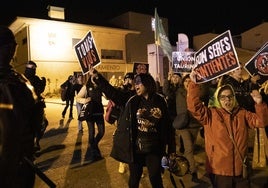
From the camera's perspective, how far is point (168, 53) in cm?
1292

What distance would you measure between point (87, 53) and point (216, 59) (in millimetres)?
2173

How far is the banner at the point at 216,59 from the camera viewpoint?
4.50m

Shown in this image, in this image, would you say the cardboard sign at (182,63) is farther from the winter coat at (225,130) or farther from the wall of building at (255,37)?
the wall of building at (255,37)

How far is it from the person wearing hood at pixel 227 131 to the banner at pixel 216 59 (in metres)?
0.37

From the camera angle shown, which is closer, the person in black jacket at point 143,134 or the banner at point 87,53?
the person in black jacket at point 143,134

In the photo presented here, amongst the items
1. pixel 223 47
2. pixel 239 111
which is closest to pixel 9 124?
pixel 239 111

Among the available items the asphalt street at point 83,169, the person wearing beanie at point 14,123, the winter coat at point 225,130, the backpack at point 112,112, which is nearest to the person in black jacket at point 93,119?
the asphalt street at point 83,169

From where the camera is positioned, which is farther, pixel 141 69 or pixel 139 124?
pixel 141 69

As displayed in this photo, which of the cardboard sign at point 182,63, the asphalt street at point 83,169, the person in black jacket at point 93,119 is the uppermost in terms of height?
the cardboard sign at point 182,63

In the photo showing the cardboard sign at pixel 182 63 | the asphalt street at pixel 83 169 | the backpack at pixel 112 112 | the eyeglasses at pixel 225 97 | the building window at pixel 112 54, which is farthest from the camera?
the building window at pixel 112 54

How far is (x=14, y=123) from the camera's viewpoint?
2.23 meters

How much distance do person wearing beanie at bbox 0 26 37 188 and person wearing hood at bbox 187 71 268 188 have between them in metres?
2.15

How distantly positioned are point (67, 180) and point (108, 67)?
2952 centimetres

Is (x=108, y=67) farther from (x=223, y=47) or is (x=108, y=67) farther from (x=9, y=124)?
(x=9, y=124)
